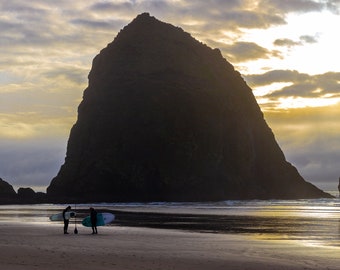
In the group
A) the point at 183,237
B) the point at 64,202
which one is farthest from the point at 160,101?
the point at 183,237

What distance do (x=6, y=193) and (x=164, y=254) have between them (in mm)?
143488

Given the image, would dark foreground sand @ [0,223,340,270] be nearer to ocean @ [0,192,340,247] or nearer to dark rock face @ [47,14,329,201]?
ocean @ [0,192,340,247]

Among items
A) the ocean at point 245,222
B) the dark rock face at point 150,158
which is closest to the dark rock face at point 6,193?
the dark rock face at point 150,158

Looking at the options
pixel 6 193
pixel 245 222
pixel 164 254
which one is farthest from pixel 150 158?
pixel 164 254

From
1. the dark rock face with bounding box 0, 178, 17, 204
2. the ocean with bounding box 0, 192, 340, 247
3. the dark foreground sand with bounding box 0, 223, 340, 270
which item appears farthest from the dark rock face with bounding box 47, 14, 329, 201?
the dark foreground sand with bounding box 0, 223, 340, 270

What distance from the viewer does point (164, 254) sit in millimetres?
25672

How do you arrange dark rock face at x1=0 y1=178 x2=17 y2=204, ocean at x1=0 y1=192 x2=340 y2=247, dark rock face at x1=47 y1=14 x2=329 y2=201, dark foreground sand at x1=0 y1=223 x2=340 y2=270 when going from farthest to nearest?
dark rock face at x1=47 y1=14 x2=329 y2=201
dark rock face at x1=0 y1=178 x2=17 y2=204
ocean at x1=0 y1=192 x2=340 y2=247
dark foreground sand at x1=0 y1=223 x2=340 y2=270

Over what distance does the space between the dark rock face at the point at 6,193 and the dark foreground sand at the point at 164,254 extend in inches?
4965

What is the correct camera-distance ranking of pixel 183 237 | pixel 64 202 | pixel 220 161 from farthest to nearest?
pixel 220 161 → pixel 64 202 → pixel 183 237

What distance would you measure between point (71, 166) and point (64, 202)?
3325 centimetres

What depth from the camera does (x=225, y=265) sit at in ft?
72.6

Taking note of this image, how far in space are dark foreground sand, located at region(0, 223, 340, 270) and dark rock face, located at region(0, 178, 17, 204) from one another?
126 m

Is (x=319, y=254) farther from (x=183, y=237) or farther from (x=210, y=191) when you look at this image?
(x=210, y=191)

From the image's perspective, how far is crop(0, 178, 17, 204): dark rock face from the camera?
502 ft
